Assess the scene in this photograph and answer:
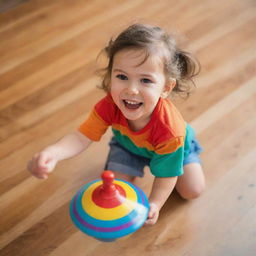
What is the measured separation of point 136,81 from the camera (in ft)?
2.82

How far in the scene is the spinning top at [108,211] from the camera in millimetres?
760

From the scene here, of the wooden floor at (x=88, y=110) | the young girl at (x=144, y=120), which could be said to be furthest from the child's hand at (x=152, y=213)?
the wooden floor at (x=88, y=110)

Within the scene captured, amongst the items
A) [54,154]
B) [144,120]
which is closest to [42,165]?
[54,154]

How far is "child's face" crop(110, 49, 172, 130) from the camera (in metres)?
0.85

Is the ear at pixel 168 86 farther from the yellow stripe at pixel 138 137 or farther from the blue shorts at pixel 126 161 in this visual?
the blue shorts at pixel 126 161

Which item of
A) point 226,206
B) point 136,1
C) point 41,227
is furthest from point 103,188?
point 136,1

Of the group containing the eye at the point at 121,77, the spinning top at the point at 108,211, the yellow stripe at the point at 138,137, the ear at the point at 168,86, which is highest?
the eye at the point at 121,77

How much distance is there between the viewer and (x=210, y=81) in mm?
1524

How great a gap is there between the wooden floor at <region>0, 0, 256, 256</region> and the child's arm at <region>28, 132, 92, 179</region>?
0.21m

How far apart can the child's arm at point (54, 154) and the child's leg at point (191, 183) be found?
1.01 ft

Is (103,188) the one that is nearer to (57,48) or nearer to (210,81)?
(210,81)

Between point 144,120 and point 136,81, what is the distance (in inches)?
5.8

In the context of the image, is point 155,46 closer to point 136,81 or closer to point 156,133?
point 136,81

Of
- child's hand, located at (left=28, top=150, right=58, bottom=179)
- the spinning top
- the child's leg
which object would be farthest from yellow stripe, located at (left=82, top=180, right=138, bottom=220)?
the child's leg
